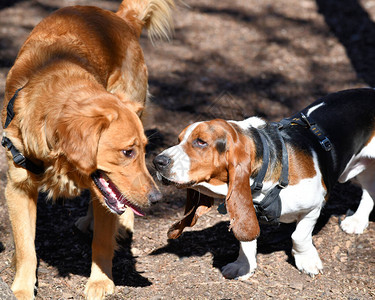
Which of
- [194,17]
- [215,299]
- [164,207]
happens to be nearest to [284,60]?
[194,17]

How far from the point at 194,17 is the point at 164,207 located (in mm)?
5131

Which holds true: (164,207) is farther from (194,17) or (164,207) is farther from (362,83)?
(194,17)

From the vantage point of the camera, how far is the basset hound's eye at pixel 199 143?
3.71 m

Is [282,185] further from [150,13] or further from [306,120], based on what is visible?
[150,13]

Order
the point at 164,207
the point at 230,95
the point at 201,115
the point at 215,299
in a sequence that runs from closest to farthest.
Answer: the point at 215,299 → the point at 164,207 → the point at 201,115 → the point at 230,95


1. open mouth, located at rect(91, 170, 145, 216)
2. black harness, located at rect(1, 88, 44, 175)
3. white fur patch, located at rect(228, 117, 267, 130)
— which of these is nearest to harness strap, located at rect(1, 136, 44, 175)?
black harness, located at rect(1, 88, 44, 175)

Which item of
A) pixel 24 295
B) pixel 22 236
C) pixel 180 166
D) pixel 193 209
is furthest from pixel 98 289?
pixel 180 166

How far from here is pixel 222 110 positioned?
24.0ft

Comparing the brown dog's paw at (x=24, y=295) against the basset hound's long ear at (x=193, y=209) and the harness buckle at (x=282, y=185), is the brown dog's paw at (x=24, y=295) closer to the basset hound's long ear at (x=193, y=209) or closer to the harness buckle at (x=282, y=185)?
the basset hound's long ear at (x=193, y=209)

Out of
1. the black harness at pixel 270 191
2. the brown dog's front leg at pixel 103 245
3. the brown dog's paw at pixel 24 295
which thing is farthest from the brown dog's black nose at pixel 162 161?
the brown dog's paw at pixel 24 295

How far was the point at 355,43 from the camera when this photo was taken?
9.02 meters

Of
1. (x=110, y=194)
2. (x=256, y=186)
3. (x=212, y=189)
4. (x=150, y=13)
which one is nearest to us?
(x=110, y=194)

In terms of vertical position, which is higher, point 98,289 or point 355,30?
point 98,289

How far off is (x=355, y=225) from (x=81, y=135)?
290cm
